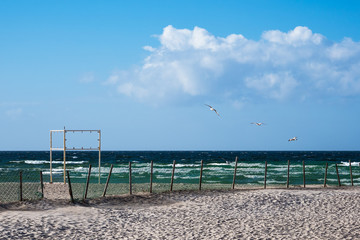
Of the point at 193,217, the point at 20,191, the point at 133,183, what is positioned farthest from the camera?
the point at 133,183

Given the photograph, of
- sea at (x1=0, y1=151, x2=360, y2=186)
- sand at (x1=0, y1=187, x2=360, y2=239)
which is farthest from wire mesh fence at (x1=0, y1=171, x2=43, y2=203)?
sand at (x1=0, y1=187, x2=360, y2=239)

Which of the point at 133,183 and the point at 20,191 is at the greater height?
the point at 20,191

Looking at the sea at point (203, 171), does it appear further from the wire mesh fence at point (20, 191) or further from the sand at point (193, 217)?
the sand at point (193, 217)

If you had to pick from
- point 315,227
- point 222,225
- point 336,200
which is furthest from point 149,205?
point 336,200

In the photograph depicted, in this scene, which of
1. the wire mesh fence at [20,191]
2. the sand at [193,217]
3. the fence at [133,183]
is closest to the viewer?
the sand at [193,217]

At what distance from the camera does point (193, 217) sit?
1349 centimetres

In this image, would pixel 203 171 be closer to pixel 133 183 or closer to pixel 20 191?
pixel 133 183

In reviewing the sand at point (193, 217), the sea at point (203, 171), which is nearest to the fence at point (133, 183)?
the sea at point (203, 171)

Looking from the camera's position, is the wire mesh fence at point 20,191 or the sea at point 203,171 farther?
the sea at point 203,171

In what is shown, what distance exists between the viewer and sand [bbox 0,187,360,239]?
445 inches

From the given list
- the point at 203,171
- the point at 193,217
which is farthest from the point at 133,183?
the point at 203,171

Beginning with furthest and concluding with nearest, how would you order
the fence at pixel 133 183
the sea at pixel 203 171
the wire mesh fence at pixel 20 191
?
the sea at pixel 203 171
the fence at pixel 133 183
the wire mesh fence at pixel 20 191

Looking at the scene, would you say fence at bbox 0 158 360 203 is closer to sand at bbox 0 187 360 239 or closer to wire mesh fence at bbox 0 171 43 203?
wire mesh fence at bbox 0 171 43 203

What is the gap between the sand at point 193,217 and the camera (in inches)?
445
